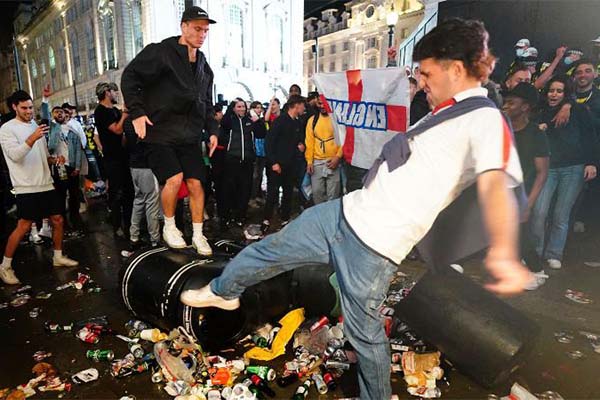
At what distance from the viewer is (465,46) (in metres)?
1.69

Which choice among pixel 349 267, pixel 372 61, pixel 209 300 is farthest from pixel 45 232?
pixel 372 61

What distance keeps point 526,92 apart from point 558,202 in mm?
1543

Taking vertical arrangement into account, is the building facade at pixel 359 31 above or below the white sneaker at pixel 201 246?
above

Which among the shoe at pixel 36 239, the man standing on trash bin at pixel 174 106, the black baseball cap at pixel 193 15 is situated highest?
the black baseball cap at pixel 193 15

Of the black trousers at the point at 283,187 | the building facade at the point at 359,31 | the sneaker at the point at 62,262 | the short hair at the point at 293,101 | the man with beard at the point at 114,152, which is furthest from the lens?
the building facade at the point at 359,31

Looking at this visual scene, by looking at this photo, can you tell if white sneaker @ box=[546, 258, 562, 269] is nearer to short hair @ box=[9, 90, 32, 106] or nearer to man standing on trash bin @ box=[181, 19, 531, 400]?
man standing on trash bin @ box=[181, 19, 531, 400]

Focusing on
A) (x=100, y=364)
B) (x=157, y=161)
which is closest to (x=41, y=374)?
(x=100, y=364)

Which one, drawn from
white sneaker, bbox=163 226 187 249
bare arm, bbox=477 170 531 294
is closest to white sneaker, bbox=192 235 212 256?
white sneaker, bbox=163 226 187 249

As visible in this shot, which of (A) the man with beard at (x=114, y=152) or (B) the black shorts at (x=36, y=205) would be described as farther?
(A) the man with beard at (x=114, y=152)

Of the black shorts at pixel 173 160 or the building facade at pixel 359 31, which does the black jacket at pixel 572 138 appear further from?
the building facade at pixel 359 31

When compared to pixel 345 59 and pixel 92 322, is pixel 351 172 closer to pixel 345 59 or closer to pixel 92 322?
pixel 92 322

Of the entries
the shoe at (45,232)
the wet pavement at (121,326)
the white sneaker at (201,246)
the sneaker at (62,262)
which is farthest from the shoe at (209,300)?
the shoe at (45,232)

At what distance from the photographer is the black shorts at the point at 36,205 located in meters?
4.35

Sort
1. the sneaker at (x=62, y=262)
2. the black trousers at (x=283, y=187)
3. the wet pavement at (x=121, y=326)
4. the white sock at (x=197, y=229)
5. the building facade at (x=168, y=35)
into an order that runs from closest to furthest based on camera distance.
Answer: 1. the wet pavement at (x=121, y=326)
2. the white sock at (x=197, y=229)
3. the sneaker at (x=62, y=262)
4. the black trousers at (x=283, y=187)
5. the building facade at (x=168, y=35)
